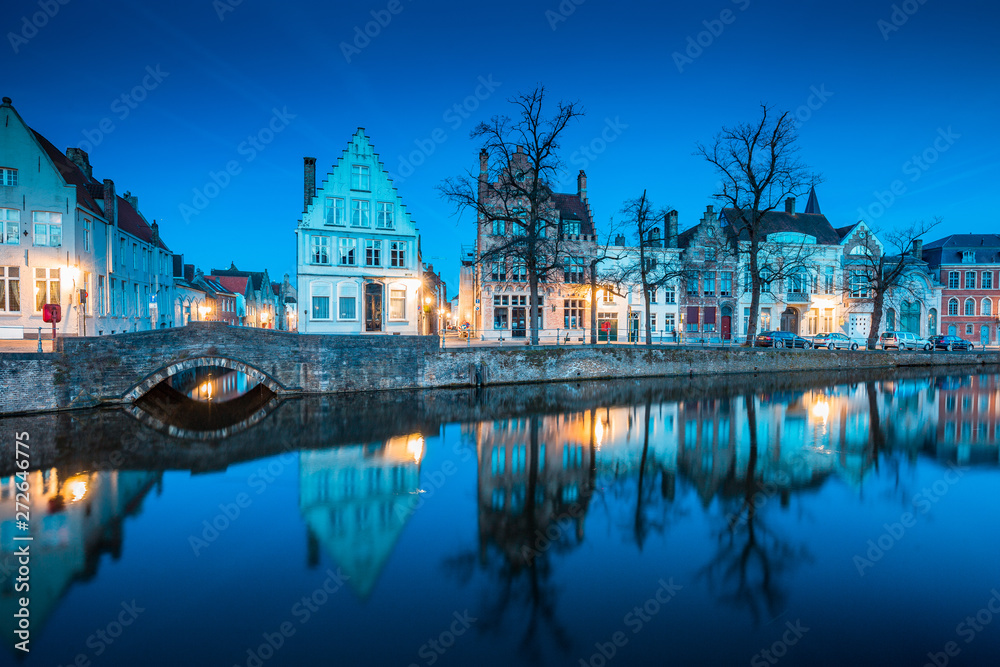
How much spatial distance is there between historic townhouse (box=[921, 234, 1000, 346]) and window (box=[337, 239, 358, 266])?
51.9 metres

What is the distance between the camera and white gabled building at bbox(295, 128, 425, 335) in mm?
27578

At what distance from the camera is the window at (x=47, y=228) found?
21000 millimetres

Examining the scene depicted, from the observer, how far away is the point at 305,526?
8383 millimetres

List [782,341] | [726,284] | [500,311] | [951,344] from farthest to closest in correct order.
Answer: [726,284] → [951,344] → [500,311] → [782,341]

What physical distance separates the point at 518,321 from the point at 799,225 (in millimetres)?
27878

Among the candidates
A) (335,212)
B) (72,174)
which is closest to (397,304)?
(335,212)

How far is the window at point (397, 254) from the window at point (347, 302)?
8.58 feet

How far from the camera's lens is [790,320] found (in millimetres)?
42281

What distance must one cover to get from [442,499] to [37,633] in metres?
5.74

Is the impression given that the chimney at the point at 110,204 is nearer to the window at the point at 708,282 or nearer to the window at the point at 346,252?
the window at the point at 346,252

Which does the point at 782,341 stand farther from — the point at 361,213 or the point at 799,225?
the point at 361,213

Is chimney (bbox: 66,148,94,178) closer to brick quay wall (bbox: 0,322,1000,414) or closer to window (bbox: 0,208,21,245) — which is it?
window (bbox: 0,208,21,245)

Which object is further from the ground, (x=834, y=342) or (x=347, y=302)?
(x=347, y=302)

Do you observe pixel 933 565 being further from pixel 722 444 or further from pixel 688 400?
pixel 688 400
